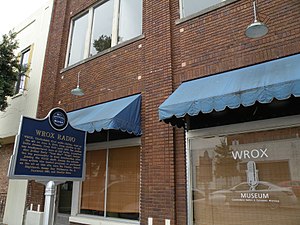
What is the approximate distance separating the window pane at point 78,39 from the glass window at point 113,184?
12.9 ft

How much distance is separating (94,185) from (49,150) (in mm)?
4249

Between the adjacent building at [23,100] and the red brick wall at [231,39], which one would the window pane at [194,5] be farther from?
the adjacent building at [23,100]

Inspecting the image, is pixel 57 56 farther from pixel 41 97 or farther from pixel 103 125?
pixel 103 125

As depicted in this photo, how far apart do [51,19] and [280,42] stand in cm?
1033

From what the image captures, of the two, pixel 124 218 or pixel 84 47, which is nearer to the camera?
pixel 124 218

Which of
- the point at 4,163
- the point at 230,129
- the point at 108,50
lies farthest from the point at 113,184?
the point at 4,163

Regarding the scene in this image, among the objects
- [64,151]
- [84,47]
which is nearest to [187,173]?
[64,151]

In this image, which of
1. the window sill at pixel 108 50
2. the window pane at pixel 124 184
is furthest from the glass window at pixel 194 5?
the window pane at pixel 124 184

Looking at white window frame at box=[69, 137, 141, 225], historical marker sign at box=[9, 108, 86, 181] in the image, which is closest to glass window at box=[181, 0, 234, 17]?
white window frame at box=[69, 137, 141, 225]

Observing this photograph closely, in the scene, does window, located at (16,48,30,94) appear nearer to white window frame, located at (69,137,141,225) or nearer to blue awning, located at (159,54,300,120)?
white window frame, located at (69,137,141,225)

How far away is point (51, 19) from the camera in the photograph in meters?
12.9

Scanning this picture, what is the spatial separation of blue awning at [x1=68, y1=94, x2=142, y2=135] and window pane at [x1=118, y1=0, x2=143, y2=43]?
7.42ft

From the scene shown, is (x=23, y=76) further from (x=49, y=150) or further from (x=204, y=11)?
(x=49, y=150)

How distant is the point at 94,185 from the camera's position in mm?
8742
